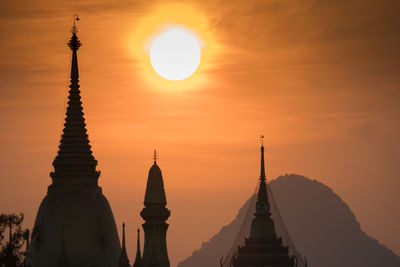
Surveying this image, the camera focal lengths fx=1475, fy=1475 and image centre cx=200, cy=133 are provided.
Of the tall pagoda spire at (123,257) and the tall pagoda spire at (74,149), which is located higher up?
the tall pagoda spire at (74,149)

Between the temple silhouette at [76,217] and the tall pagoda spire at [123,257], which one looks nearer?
the tall pagoda spire at [123,257]

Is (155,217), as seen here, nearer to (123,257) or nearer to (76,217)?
(76,217)

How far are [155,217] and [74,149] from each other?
13069 mm

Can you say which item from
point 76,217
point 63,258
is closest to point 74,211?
point 76,217

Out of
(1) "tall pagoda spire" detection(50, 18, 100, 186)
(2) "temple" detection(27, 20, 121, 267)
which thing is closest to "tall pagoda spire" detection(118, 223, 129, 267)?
(2) "temple" detection(27, 20, 121, 267)

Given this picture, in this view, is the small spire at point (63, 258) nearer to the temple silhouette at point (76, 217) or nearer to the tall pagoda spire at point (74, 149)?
the temple silhouette at point (76, 217)

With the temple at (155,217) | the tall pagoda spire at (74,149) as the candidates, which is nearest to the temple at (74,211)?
the tall pagoda spire at (74,149)

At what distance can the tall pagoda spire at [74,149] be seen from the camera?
16312 cm

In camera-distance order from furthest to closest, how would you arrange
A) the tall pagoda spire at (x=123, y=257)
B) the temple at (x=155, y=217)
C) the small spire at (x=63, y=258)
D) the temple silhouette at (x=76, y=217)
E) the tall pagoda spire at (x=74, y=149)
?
the temple at (x=155, y=217) → the tall pagoda spire at (x=74, y=149) → the temple silhouette at (x=76, y=217) → the tall pagoda spire at (x=123, y=257) → the small spire at (x=63, y=258)

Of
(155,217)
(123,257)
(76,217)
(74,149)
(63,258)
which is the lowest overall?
(63,258)

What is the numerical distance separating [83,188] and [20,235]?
62197mm

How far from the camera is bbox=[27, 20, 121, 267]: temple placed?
15825cm

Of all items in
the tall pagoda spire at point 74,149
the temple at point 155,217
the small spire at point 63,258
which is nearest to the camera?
the small spire at point 63,258

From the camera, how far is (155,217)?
16975cm
